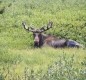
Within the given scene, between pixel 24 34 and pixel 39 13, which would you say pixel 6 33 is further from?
pixel 39 13

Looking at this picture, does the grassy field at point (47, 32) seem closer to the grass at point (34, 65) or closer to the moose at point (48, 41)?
the grass at point (34, 65)

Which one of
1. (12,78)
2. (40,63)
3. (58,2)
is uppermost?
(12,78)

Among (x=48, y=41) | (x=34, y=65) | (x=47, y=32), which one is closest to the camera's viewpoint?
(x=34, y=65)

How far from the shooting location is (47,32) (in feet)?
95.2

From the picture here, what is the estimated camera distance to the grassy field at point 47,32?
32.4ft

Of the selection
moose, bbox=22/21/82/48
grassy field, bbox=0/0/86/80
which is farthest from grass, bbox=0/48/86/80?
moose, bbox=22/21/82/48

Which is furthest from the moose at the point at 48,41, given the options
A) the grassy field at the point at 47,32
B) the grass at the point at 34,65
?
the grass at the point at 34,65

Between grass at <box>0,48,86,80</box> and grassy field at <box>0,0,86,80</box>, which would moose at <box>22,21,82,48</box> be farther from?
grass at <box>0,48,86,80</box>

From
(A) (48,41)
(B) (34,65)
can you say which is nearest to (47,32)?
(A) (48,41)

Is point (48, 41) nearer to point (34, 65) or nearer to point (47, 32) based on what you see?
point (47, 32)

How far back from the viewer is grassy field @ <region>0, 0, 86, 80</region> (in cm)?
988

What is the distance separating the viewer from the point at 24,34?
28812mm

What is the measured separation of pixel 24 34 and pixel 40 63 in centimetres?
1570

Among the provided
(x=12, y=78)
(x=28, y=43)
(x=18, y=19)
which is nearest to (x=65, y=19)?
(x=18, y=19)
